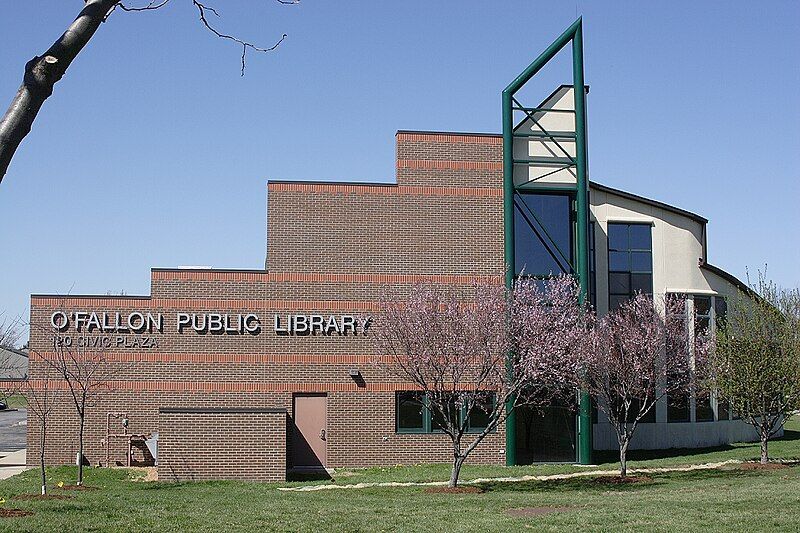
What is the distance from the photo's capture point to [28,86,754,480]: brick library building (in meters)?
27.4

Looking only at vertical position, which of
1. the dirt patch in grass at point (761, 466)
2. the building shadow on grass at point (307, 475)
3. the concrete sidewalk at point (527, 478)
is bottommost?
the building shadow on grass at point (307, 475)

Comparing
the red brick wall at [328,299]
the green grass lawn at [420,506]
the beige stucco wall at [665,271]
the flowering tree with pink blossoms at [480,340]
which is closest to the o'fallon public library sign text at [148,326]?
the red brick wall at [328,299]

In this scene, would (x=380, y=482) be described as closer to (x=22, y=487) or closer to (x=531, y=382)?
(x=531, y=382)

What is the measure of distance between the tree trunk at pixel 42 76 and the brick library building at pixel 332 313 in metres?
22.2

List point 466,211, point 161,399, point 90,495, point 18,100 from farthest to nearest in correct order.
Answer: point 466,211 < point 161,399 < point 90,495 < point 18,100

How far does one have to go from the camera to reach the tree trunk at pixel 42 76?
4.71 metres

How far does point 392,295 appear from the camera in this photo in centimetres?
2820

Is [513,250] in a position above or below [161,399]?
above

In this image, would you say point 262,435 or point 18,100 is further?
point 262,435

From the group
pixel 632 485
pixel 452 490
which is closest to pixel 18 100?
pixel 452 490

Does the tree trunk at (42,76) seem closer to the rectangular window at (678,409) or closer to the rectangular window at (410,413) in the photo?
the rectangular window at (410,413)

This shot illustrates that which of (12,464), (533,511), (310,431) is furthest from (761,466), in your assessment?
(12,464)

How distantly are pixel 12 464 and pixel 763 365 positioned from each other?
22142 mm

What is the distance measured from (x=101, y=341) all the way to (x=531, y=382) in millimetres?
12085
